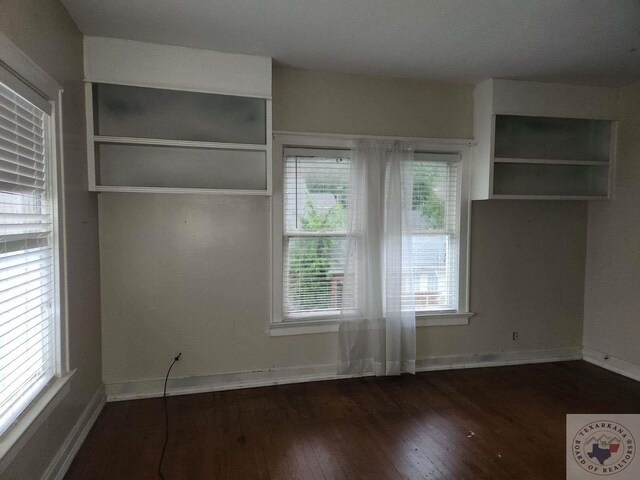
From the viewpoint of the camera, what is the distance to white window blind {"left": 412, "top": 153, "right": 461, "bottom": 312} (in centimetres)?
358

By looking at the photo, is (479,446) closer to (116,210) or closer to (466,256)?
(466,256)

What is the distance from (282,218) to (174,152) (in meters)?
0.96

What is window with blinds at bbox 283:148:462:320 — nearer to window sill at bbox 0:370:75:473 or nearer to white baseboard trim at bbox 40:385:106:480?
white baseboard trim at bbox 40:385:106:480

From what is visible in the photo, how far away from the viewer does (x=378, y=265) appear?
3389mm

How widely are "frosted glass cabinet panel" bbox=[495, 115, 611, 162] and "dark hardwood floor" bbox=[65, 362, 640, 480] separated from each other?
6.63 ft

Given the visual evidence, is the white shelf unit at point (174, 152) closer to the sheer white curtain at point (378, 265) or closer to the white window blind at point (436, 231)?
the sheer white curtain at point (378, 265)

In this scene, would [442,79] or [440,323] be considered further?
[440,323]

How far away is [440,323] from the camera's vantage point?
12.1ft

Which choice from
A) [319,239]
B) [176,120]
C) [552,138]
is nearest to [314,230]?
[319,239]

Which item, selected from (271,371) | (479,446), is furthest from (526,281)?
(271,371)

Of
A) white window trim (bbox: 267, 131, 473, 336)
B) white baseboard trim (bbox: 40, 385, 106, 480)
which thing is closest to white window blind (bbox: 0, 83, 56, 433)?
white baseboard trim (bbox: 40, 385, 106, 480)

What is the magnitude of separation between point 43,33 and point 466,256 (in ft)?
11.3

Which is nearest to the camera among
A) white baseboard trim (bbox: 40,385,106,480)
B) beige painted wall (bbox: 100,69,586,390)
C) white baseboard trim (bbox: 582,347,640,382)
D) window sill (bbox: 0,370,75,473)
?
window sill (bbox: 0,370,75,473)

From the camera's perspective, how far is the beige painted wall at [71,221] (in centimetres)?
176
